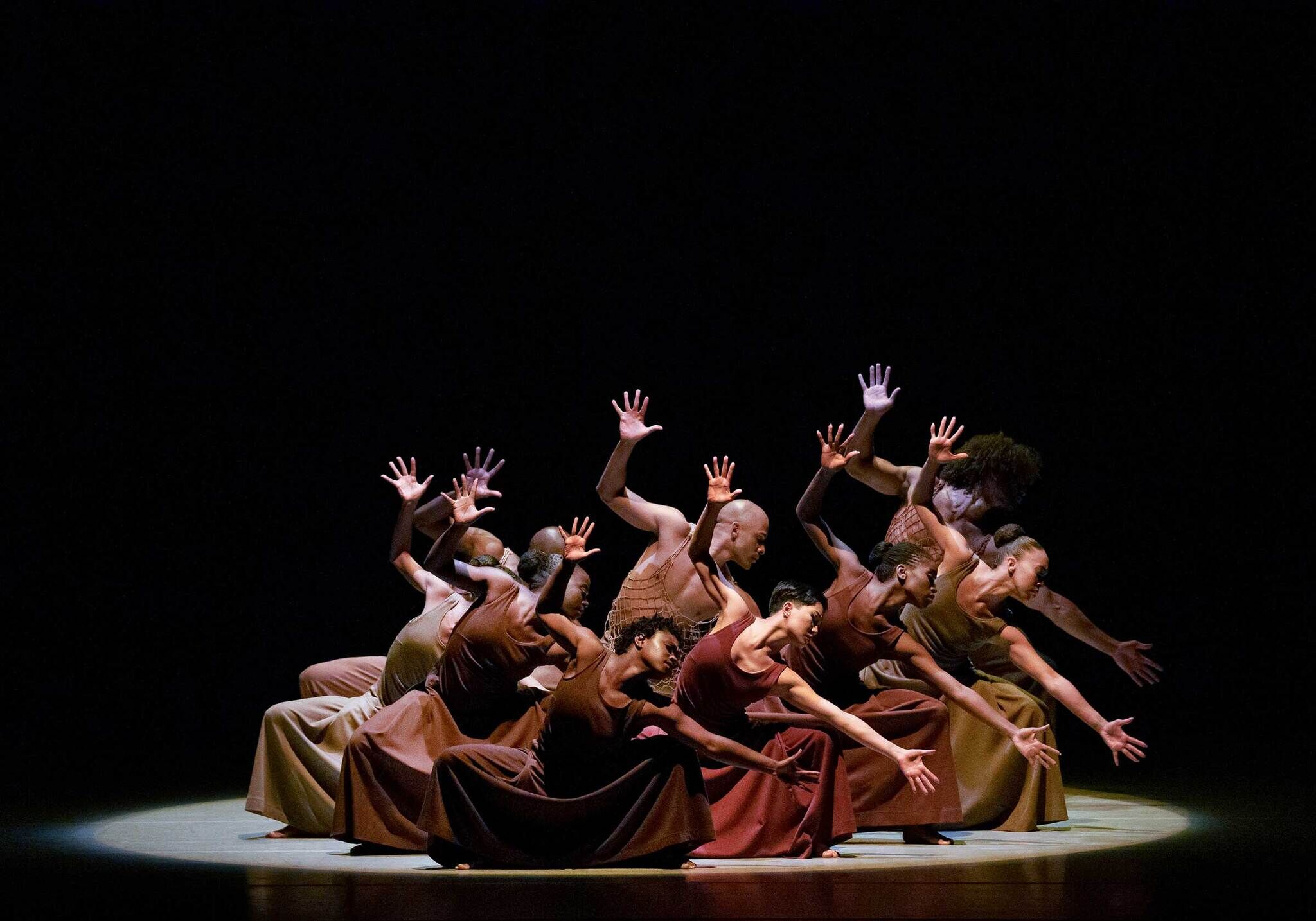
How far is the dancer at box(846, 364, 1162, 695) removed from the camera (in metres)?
6.68

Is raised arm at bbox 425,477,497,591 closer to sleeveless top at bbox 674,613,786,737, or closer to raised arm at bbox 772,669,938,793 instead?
sleeveless top at bbox 674,613,786,737

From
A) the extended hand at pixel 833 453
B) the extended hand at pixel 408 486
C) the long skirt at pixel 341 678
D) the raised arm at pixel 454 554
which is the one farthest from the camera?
the long skirt at pixel 341 678

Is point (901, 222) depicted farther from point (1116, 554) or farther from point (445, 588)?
point (445, 588)

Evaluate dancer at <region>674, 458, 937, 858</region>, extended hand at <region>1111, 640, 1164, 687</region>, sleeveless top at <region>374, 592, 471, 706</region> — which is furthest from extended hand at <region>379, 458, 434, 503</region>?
extended hand at <region>1111, 640, 1164, 687</region>

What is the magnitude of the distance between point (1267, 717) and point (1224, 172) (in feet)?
9.97

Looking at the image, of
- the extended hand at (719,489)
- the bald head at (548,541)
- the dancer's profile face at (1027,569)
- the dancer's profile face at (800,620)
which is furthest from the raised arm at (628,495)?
the dancer's profile face at (1027,569)

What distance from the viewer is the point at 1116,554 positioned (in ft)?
27.5

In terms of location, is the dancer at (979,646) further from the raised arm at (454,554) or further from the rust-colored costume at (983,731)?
the raised arm at (454,554)

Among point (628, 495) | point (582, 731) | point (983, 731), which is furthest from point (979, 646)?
point (582, 731)

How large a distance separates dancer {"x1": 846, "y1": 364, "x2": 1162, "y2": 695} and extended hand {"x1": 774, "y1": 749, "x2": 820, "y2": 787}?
122cm

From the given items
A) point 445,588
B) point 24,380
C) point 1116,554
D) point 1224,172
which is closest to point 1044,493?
point 1116,554

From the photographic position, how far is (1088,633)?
679 cm

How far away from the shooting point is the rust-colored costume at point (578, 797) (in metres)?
5.00

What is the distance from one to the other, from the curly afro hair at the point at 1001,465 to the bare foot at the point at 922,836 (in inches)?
65.6
